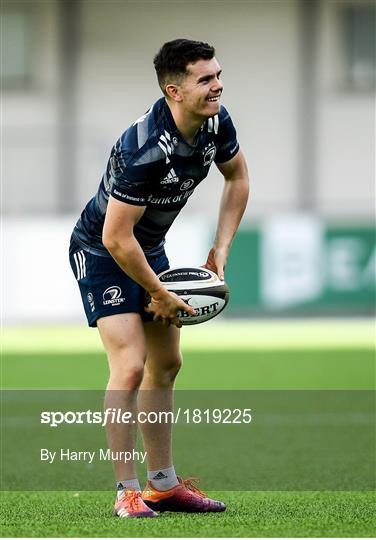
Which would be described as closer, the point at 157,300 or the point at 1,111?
the point at 157,300

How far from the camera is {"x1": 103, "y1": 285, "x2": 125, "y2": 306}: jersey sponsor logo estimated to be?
5512mm

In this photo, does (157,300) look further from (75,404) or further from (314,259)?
(314,259)

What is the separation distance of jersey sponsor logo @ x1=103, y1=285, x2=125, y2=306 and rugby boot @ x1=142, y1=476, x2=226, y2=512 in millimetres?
845

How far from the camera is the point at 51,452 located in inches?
295

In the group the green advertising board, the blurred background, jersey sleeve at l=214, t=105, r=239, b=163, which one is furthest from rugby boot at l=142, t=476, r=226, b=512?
the blurred background

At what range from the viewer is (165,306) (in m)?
Result: 5.40

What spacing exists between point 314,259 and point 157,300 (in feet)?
39.3

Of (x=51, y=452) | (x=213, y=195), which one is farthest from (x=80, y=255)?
(x=213, y=195)

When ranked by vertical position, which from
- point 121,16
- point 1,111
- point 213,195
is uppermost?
point 121,16

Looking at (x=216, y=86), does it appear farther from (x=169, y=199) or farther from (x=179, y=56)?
(x=169, y=199)

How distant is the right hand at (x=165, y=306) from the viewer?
5.36m

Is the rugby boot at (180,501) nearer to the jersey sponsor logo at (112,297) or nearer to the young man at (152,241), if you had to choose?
the young man at (152,241)
